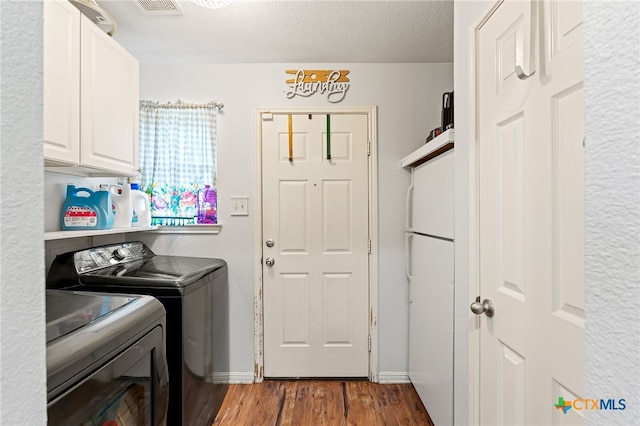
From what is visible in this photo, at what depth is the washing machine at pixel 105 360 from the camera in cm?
73

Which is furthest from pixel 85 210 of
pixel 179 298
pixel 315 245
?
pixel 315 245

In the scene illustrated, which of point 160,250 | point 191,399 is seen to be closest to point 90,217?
point 160,250

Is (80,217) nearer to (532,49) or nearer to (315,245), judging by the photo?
(315,245)

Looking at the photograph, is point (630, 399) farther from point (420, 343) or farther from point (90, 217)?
point (90, 217)

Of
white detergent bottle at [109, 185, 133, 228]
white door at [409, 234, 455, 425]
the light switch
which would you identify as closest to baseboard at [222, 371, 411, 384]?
white door at [409, 234, 455, 425]

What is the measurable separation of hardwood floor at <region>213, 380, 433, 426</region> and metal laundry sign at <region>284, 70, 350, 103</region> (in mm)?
2087

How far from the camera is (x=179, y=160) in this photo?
8.67ft

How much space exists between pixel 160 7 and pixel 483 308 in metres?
2.14

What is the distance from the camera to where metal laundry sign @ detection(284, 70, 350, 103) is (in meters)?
2.62

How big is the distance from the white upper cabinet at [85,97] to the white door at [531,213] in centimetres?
163

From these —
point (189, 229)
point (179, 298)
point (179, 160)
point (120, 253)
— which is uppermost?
point (179, 160)

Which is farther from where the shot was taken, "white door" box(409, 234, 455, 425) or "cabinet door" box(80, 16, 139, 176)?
"white door" box(409, 234, 455, 425)

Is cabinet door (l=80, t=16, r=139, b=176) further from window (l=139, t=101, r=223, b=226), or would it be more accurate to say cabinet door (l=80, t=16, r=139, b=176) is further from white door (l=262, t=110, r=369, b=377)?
white door (l=262, t=110, r=369, b=377)

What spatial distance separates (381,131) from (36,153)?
242 centimetres
